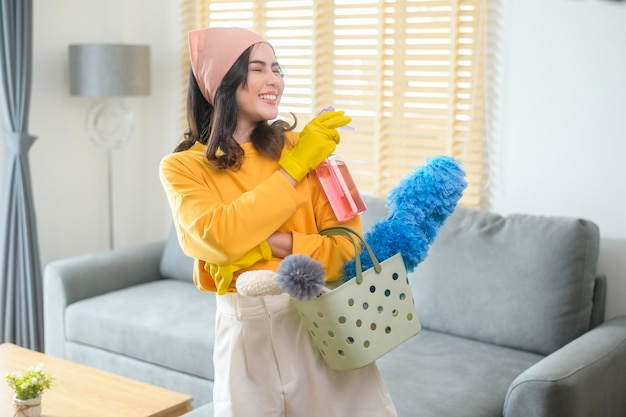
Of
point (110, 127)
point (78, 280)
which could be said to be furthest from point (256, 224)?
point (110, 127)

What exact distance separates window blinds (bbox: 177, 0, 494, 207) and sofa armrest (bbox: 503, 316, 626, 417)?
86 centimetres

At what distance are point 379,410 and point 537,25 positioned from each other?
69.7 inches

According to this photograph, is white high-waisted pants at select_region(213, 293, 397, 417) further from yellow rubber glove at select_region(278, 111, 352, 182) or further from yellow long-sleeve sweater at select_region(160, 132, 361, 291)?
yellow rubber glove at select_region(278, 111, 352, 182)

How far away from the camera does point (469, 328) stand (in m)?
2.78

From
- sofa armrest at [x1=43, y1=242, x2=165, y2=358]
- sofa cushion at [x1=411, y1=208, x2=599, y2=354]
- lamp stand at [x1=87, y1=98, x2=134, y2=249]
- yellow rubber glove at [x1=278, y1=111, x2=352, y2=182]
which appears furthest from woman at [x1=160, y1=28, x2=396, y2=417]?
lamp stand at [x1=87, y1=98, x2=134, y2=249]

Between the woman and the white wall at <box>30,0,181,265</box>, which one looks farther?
the white wall at <box>30,0,181,265</box>

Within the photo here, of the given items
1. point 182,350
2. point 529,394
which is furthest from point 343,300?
point 182,350

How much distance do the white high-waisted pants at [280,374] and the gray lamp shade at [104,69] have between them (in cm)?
223

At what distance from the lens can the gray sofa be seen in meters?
2.25

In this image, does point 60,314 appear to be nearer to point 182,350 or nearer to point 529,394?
point 182,350

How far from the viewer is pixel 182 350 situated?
9.49 feet

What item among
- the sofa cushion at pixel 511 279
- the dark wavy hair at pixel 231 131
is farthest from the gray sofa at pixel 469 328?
the dark wavy hair at pixel 231 131

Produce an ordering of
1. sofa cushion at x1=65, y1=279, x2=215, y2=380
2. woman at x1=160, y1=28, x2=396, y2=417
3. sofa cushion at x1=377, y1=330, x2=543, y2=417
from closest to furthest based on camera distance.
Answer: woman at x1=160, y1=28, x2=396, y2=417 < sofa cushion at x1=377, y1=330, x2=543, y2=417 < sofa cushion at x1=65, y1=279, x2=215, y2=380

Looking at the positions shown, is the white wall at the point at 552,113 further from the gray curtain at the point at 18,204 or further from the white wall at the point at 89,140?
the gray curtain at the point at 18,204
